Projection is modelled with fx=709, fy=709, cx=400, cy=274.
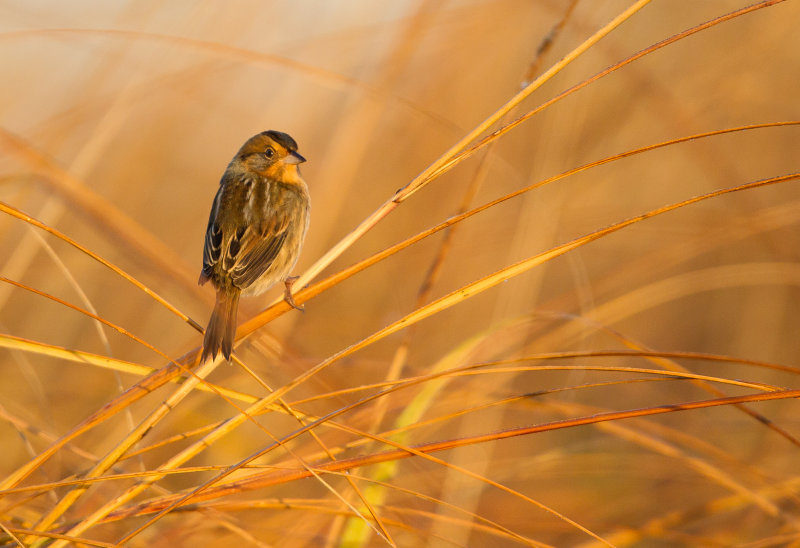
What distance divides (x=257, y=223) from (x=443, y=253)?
83 cm

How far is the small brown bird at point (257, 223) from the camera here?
226 centimetres

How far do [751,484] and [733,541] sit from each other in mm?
167

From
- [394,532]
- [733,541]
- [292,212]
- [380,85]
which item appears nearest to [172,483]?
[394,532]

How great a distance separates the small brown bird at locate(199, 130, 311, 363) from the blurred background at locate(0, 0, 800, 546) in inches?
4.6

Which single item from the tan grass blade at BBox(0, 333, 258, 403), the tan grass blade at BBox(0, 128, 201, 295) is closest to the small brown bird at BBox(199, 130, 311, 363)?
the tan grass blade at BBox(0, 128, 201, 295)

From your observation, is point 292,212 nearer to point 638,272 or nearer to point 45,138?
point 45,138

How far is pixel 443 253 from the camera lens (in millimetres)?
1815

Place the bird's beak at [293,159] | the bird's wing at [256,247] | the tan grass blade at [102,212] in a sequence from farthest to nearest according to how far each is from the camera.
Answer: the bird's beak at [293,159], the bird's wing at [256,247], the tan grass blade at [102,212]

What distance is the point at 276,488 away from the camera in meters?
3.07

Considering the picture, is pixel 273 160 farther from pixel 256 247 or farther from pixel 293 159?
pixel 256 247

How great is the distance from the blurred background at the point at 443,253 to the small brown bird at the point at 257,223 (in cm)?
12

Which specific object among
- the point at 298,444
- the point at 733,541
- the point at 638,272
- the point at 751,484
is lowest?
the point at 298,444

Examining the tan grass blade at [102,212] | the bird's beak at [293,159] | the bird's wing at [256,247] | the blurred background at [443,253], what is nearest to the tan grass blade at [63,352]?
the blurred background at [443,253]

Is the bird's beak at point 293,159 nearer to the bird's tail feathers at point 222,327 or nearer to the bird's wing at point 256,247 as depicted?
the bird's wing at point 256,247
